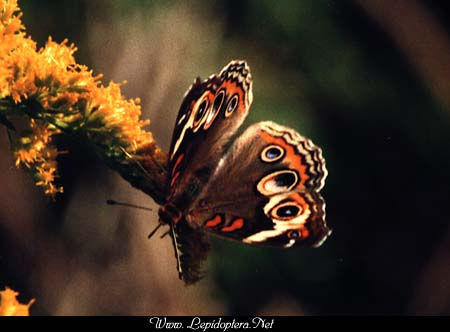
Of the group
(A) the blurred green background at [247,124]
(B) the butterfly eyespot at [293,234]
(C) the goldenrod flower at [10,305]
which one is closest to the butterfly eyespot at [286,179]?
(B) the butterfly eyespot at [293,234]

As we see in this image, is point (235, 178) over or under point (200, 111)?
under

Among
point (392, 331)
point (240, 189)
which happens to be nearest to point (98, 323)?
point (240, 189)

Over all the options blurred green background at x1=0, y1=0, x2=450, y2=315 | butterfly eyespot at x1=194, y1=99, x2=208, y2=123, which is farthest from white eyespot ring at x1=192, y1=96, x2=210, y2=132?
blurred green background at x1=0, y1=0, x2=450, y2=315

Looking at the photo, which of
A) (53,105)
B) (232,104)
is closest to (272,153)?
(232,104)

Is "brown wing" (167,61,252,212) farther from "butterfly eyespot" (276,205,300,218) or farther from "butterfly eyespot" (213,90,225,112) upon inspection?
"butterfly eyespot" (276,205,300,218)

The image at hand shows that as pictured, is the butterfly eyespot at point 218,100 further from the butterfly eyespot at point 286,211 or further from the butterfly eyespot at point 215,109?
the butterfly eyespot at point 286,211

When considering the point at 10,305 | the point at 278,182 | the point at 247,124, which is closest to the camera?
the point at 10,305

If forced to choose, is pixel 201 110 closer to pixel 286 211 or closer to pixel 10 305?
pixel 286 211
